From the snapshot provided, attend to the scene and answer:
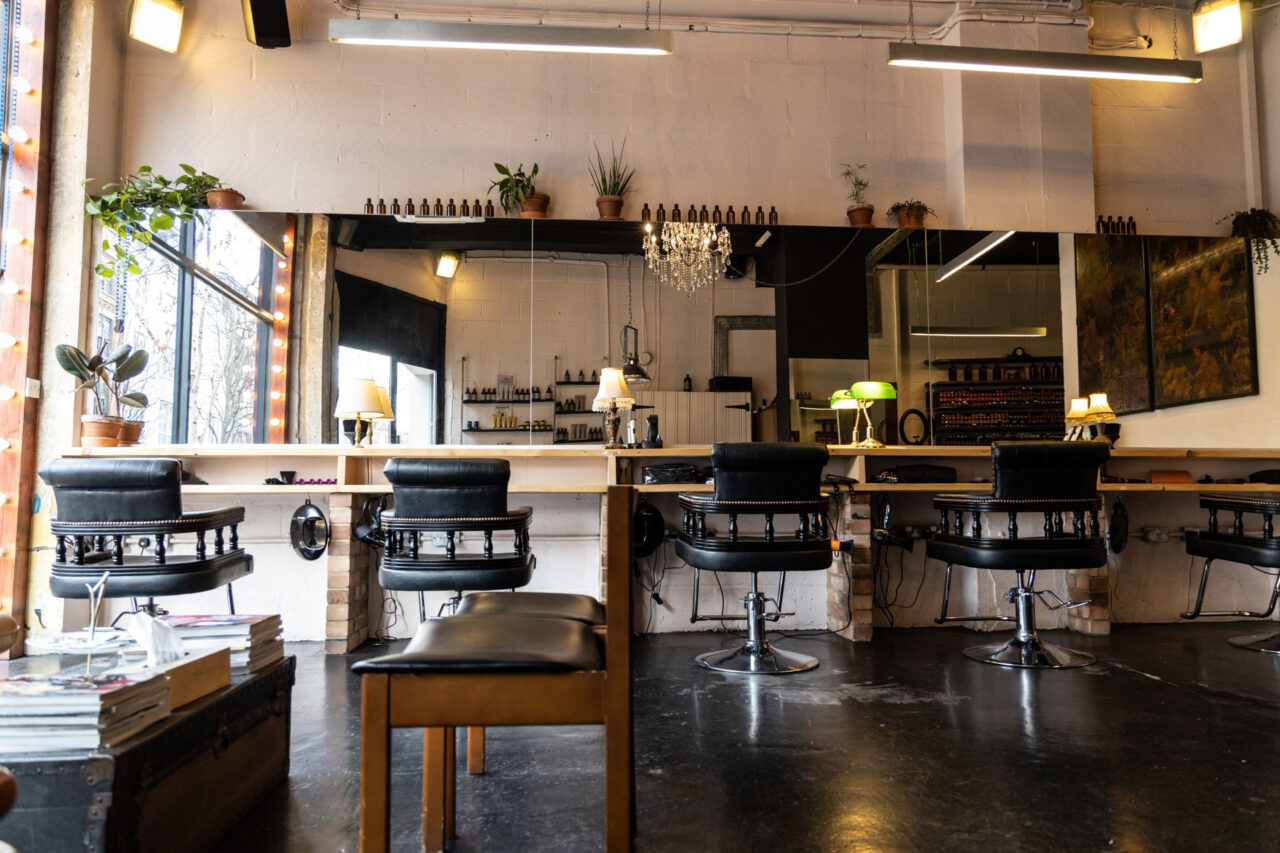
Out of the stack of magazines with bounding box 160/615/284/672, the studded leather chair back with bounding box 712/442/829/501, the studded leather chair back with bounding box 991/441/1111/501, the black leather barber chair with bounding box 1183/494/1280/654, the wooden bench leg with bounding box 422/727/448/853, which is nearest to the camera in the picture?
the wooden bench leg with bounding box 422/727/448/853

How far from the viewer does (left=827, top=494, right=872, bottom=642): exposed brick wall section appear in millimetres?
4129

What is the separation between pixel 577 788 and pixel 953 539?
2247mm

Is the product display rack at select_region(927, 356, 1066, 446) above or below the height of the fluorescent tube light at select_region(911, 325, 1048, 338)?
below

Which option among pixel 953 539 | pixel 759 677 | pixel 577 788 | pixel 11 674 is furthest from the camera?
pixel 953 539

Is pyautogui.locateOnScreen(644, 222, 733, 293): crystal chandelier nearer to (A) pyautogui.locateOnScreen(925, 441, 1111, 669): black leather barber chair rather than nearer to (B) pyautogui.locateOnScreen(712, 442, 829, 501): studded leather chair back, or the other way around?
(B) pyautogui.locateOnScreen(712, 442, 829, 501): studded leather chair back

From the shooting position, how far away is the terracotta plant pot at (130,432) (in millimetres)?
4082

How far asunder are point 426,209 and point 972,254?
3723mm

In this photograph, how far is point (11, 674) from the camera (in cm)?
158

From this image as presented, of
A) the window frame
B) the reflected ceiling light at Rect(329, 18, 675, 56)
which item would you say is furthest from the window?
the reflected ceiling light at Rect(329, 18, 675, 56)

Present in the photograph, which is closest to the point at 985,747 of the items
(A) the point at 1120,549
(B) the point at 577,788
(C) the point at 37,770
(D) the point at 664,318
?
(B) the point at 577,788

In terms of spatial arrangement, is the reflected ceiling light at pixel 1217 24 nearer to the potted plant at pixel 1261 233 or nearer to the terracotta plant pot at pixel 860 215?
the potted plant at pixel 1261 233

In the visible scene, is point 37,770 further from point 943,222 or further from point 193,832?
point 943,222

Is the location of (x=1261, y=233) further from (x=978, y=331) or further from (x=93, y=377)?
(x=93, y=377)

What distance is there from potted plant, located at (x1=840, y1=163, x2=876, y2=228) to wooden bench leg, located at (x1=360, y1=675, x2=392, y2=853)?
4.64m
